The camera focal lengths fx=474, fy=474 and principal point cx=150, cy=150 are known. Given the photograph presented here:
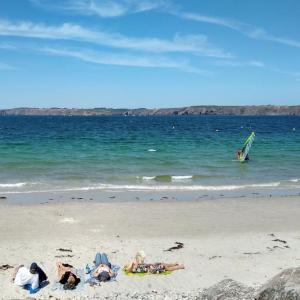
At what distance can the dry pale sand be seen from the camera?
11305 mm

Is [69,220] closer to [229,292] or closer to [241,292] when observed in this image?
[229,292]

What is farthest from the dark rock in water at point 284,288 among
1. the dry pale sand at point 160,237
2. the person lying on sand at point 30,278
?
the person lying on sand at point 30,278

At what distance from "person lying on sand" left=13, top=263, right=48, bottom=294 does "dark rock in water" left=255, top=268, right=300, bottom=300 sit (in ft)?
17.9

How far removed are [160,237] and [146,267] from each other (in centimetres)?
345

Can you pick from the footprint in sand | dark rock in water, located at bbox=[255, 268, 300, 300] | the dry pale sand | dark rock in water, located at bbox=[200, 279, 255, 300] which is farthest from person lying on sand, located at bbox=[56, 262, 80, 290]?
the footprint in sand

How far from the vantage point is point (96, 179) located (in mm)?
26859

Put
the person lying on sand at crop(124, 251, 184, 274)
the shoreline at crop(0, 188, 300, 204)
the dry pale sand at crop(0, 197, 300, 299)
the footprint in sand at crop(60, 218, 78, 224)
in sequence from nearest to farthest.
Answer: the dry pale sand at crop(0, 197, 300, 299) → the person lying on sand at crop(124, 251, 184, 274) → the footprint in sand at crop(60, 218, 78, 224) → the shoreline at crop(0, 188, 300, 204)

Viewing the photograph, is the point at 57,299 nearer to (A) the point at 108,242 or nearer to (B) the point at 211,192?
(A) the point at 108,242

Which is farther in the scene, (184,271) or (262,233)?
(262,233)

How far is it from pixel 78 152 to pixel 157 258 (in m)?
29.5

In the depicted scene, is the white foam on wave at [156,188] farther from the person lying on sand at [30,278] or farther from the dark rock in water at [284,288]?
the dark rock in water at [284,288]

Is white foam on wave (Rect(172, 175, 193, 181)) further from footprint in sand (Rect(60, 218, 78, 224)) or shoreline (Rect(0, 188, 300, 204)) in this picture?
footprint in sand (Rect(60, 218, 78, 224))

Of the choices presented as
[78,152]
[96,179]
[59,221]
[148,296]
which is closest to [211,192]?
[96,179]

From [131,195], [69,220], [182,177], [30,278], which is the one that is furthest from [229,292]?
[182,177]
